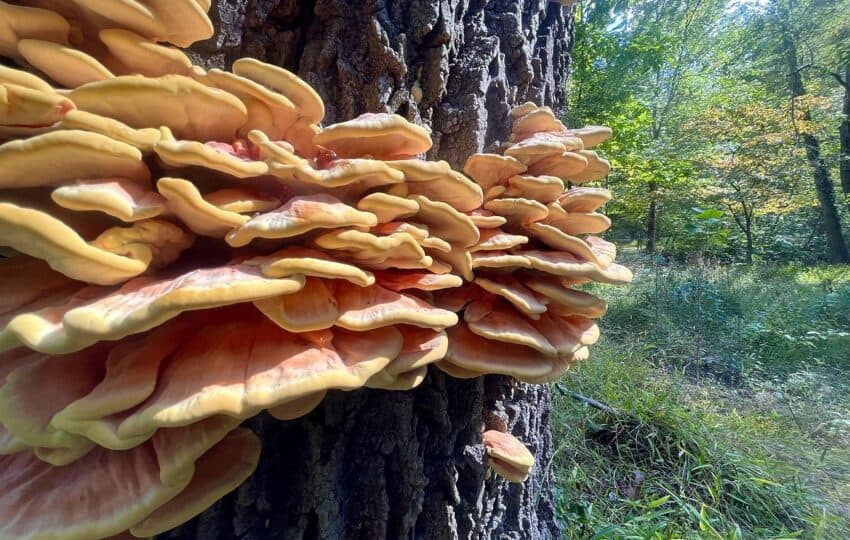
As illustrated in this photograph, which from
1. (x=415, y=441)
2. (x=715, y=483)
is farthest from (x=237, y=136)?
(x=715, y=483)

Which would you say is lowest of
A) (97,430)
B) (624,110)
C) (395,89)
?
(97,430)

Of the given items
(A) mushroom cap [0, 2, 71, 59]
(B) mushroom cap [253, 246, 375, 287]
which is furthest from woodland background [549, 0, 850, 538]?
(A) mushroom cap [0, 2, 71, 59]

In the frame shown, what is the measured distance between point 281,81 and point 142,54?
0.94 ft

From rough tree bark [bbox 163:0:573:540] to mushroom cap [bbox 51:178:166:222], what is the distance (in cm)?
56

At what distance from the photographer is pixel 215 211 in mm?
649

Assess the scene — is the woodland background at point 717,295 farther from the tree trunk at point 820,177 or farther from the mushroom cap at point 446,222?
the mushroom cap at point 446,222

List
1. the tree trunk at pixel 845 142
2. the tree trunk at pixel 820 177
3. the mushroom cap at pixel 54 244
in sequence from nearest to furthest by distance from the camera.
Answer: the mushroom cap at pixel 54 244 → the tree trunk at pixel 845 142 → the tree trunk at pixel 820 177

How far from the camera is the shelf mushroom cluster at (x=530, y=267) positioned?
960 millimetres

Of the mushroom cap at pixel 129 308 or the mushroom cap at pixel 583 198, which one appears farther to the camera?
the mushroom cap at pixel 583 198

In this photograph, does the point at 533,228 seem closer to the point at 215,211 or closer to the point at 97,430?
the point at 215,211

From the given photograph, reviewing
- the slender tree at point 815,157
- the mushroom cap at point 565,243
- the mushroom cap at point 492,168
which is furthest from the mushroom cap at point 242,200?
the slender tree at point 815,157

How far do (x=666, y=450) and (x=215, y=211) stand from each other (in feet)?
11.1

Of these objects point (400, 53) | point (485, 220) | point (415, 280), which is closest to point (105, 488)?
point (415, 280)

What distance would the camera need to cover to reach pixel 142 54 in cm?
79
